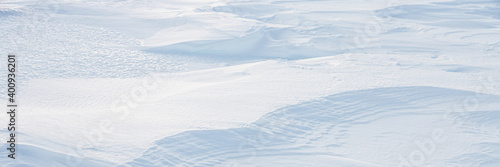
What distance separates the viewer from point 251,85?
2.71 metres

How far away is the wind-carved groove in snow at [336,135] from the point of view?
1.96m

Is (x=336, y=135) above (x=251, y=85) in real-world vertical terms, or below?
below

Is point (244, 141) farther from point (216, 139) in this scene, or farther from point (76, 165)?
point (76, 165)

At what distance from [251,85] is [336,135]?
28.9 inches

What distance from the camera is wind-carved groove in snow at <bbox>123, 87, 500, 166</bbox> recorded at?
196cm

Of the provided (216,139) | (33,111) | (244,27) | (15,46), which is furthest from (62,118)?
(244,27)

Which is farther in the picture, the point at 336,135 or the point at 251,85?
the point at 251,85

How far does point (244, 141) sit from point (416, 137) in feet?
2.80

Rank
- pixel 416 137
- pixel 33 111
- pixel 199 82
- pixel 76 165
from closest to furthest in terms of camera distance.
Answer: pixel 76 165 < pixel 416 137 < pixel 33 111 < pixel 199 82

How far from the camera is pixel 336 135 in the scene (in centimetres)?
215

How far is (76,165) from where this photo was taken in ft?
5.96

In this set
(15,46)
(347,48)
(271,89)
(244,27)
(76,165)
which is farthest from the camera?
(244,27)

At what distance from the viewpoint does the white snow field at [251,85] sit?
6.55 ft

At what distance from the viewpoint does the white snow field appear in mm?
1995
